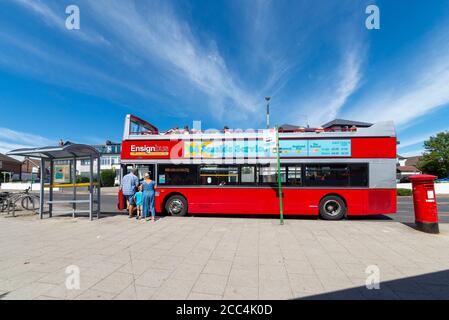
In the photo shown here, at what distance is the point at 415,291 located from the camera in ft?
9.39

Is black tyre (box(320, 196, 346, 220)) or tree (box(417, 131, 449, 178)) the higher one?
tree (box(417, 131, 449, 178))

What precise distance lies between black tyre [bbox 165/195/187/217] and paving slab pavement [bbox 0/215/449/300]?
67.2 inches

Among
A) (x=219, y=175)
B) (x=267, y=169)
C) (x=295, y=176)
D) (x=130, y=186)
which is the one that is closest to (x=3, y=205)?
(x=130, y=186)

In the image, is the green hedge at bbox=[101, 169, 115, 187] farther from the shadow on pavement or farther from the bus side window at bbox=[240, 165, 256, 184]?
the shadow on pavement

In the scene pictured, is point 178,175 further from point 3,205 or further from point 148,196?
point 3,205

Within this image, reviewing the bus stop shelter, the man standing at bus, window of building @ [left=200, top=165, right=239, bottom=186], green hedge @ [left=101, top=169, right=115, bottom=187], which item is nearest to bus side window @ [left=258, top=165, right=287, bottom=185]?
window of building @ [left=200, top=165, right=239, bottom=186]

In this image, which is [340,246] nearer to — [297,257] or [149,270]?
[297,257]

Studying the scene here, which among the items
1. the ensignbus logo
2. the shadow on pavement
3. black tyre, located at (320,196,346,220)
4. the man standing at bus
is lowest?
the shadow on pavement

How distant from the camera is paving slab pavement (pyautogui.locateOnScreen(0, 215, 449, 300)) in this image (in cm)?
282

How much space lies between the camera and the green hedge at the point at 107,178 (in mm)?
32981

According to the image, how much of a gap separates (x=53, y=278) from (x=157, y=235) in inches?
101

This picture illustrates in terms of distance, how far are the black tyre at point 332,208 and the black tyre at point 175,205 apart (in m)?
5.29

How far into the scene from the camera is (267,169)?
7.82 m

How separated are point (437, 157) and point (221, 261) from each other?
192ft
